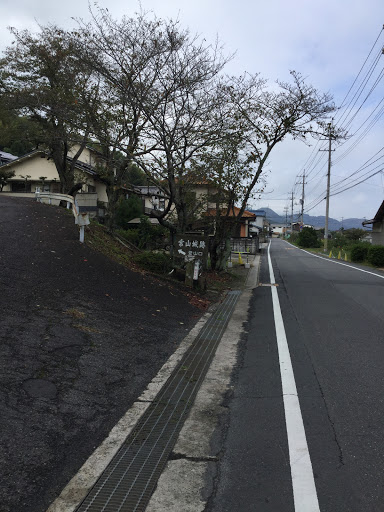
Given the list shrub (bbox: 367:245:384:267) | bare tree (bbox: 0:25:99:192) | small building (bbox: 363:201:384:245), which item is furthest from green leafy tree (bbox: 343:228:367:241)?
bare tree (bbox: 0:25:99:192)

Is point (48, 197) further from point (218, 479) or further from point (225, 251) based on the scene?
point (218, 479)

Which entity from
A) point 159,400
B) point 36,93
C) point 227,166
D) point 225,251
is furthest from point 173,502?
point 36,93

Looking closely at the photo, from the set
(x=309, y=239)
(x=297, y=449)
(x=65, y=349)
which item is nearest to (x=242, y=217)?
(x=309, y=239)

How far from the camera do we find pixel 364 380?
564cm

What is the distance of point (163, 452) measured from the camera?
388 cm

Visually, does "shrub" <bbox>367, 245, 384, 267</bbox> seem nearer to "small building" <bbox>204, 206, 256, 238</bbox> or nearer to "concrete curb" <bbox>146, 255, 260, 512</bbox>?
"small building" <bbox>204, 206, 256, 238</bbox>

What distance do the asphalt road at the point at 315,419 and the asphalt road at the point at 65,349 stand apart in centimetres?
130

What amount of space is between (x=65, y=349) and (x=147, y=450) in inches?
93.5

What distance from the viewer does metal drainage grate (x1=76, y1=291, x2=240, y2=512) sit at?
10.5ft

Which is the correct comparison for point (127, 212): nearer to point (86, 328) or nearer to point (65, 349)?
point (86, 328)

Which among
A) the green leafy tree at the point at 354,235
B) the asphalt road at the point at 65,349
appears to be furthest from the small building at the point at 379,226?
the asphalt road at the point at 65,349

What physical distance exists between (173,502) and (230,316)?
7.30 meters

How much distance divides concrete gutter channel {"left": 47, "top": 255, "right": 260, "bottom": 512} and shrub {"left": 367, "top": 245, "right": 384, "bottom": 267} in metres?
23.0

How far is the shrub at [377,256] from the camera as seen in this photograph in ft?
87.4
